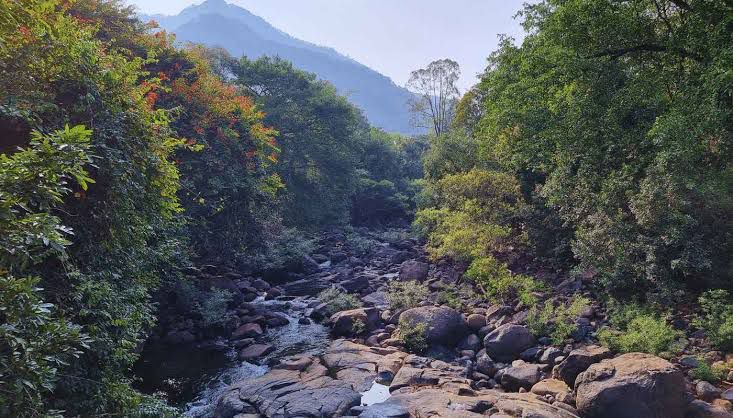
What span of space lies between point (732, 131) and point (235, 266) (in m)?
18.6

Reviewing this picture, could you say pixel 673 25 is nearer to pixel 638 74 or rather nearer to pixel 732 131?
pixel 638 74

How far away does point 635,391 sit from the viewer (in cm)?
753

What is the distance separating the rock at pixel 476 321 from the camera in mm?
12477

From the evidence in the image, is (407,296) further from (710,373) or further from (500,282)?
(710,373)

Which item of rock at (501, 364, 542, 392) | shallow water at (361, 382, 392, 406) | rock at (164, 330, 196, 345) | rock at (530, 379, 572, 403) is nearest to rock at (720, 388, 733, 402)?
rock at (530, 379, 572, 403)

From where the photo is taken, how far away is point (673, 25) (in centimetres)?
1177

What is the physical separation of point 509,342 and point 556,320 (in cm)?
140

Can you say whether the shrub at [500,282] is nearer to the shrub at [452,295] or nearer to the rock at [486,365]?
the shrub at [452,295]

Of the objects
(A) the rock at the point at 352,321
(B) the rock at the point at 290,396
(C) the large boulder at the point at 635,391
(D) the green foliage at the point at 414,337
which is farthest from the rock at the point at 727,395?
(A) the rock at the point at 352,321

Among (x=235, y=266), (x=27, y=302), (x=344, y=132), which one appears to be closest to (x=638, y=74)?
(x=27, y=302)

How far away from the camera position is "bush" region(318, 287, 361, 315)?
1530cm

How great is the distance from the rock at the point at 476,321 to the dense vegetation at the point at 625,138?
234 centimetres

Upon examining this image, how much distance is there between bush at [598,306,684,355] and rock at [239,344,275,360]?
8690 mm

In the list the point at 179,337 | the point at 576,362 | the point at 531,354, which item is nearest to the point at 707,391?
the point at 576,362
